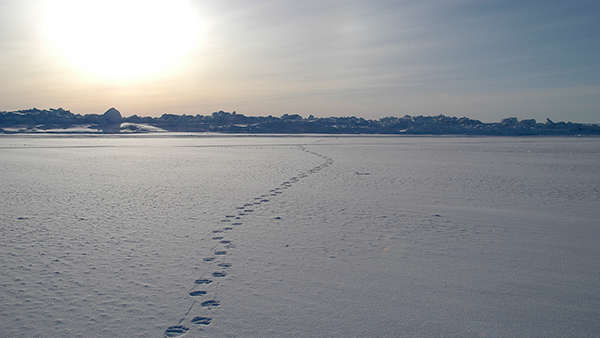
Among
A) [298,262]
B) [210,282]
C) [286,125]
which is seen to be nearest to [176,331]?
[210,282]

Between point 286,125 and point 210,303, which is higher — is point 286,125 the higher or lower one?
the higher one

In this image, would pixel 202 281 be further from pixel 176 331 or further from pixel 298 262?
pixel 298 262

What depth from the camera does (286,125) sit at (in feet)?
181

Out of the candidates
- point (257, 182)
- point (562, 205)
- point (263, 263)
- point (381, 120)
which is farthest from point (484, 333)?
point (381, 120)

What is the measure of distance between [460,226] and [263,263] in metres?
2.99

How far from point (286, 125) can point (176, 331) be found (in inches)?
2086

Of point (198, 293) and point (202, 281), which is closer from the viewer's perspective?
point (198, 293)

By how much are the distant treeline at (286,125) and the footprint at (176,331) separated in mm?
46627

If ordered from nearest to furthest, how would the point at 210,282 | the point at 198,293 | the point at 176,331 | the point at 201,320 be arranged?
the point at 176,331 → the point at 201,320 → the point at 198,293 → the point at 210,282

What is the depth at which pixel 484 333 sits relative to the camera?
261 cm

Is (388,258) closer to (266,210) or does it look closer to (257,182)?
(266,210)

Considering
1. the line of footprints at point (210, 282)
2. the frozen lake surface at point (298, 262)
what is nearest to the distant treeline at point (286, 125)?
the frozen lake surface at point (298, 262)

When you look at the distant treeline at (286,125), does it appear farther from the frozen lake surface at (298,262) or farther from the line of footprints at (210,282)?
the line of footprints at (210,282)

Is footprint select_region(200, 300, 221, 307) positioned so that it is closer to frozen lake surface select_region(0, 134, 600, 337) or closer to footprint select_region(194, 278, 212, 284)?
frozen lake surface select_region(0, 134, 600, 337)
